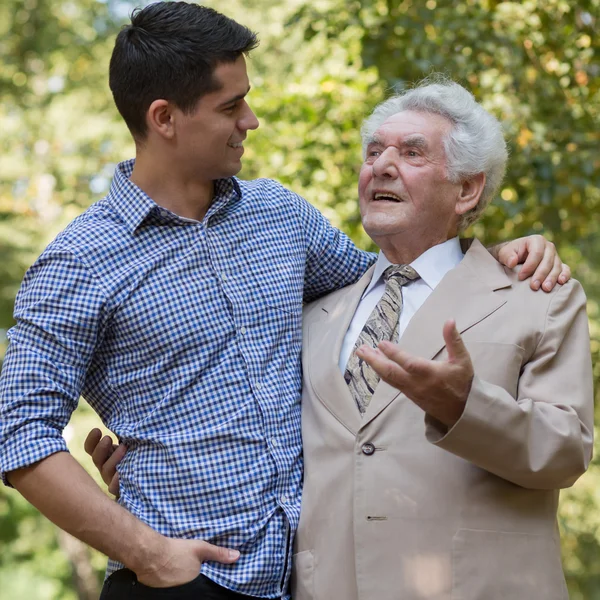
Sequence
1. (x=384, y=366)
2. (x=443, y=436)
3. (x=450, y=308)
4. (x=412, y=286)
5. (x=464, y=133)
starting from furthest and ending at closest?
(x=464, y=133) < (x=412, y=286) < (x=450, y=308) < (x=443, y=436) < (x=384, y=366)

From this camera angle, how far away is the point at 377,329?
2.78 meters

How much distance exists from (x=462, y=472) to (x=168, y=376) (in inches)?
32.7

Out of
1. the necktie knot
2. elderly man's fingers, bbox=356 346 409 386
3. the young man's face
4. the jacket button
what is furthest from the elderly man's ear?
elderly man's fingers, bbox=356 346 409 386

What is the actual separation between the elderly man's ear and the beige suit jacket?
41cm

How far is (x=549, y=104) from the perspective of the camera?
17.1ft

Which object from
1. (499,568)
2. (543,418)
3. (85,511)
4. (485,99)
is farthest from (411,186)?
(485,99)

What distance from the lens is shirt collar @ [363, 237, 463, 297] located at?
113 inches

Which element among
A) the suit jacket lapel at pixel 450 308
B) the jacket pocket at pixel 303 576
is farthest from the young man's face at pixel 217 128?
the jacket pocket at pixel 303 576

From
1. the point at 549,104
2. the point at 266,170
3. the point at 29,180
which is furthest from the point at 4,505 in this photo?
the point at 549,104

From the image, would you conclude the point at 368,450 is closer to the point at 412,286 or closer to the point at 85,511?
the point at 412,286

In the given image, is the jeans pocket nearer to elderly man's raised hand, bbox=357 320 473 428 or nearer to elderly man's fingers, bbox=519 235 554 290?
elderly man's raised hand, bbox=357 320 473 428

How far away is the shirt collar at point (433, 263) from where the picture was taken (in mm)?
2877

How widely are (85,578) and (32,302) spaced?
11351mm

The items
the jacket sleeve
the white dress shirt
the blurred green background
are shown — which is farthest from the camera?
the blurred green background
